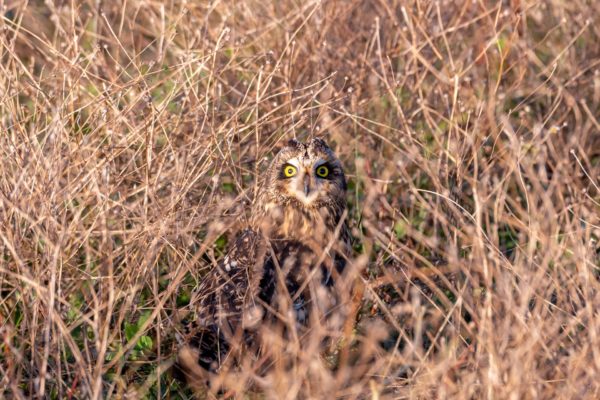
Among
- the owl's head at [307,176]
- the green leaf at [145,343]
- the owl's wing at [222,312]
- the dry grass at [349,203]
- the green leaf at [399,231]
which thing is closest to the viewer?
the dry grass at [349,203]

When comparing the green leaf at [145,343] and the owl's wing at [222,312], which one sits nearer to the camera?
the owl's wing at [222,312]

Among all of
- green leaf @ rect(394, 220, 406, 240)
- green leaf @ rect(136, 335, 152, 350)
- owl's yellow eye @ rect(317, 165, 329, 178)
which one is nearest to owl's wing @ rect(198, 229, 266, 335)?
green leaf @ rect(136, 335, 152, 350)

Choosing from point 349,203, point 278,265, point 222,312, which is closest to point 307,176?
point 278,265

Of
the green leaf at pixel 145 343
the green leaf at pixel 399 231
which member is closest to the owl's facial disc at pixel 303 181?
the green leaf at pixel 399 231

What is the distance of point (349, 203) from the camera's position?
480 cm

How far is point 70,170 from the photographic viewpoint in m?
3.85

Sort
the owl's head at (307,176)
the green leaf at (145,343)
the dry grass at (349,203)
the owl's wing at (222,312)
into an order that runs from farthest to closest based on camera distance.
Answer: the owl's head at (307,176), the green leaf at (145,343), the owl's wing at (222,312), the dry grass at (349,203)

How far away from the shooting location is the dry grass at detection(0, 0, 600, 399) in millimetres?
3070

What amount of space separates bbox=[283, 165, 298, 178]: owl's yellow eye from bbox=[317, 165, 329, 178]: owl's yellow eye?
0.32 feet

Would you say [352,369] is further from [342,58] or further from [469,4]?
[469,4]

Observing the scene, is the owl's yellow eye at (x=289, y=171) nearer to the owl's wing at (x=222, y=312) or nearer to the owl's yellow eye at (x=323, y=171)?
the owl's yellow eye at (x=323, y=171)

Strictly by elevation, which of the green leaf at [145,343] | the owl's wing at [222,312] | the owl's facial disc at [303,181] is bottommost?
the green leaf at [145,343]

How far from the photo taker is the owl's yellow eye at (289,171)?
395cm

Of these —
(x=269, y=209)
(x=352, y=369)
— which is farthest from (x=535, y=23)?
(x=352, y=369)
